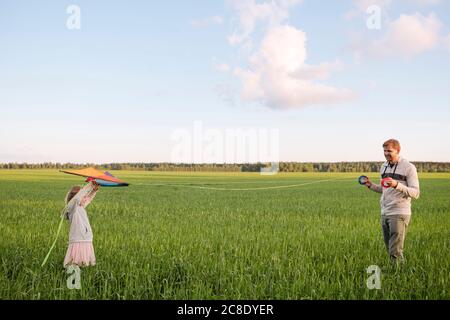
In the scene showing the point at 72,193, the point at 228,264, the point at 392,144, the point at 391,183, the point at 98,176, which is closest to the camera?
the point at 98,176

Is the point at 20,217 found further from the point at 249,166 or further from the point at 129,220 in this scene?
the point at 249,166

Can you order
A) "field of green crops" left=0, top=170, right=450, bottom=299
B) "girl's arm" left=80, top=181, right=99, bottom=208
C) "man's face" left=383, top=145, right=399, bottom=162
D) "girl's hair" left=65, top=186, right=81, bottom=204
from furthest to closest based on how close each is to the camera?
"man's face" left=383, top=145, right=399, bottom=162 < "girl's hair" left=65, top=186, right=81, bottom=204 < "girl's arm" left=80, top=181, right=99, bottom=208 < "field of green crops" left=0, top=170, right=450, bottom=299

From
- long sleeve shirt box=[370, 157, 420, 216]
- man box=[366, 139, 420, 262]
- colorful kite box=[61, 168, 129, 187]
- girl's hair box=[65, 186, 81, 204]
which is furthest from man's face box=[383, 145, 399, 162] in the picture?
girl's hair box=[65, 186, 81, 204]

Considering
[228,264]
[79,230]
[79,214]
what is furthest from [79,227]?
[228,264]

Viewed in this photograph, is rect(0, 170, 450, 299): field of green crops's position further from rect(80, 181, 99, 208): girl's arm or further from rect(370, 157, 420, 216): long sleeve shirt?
rect(370, 157, 420, 216): long sleeve shirt

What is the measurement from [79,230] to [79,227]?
52 mm

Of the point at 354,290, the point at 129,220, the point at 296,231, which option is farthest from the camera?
the point at 129,220

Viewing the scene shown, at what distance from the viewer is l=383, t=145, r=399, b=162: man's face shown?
713 centimetres

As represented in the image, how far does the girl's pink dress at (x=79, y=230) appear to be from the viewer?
6652 mm

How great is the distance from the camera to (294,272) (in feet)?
22.3

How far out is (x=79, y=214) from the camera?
22.0 feet

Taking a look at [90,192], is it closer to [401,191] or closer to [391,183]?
[391,183]
